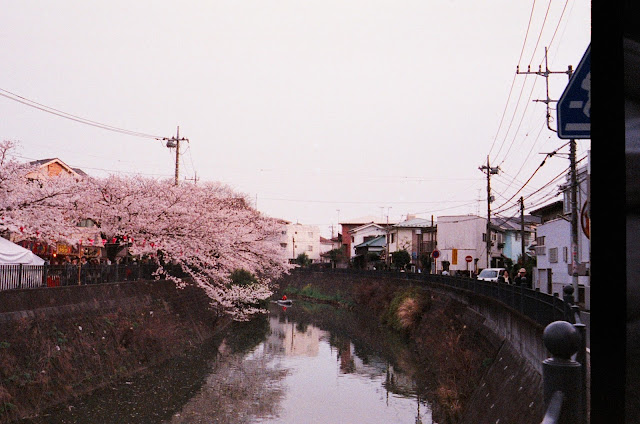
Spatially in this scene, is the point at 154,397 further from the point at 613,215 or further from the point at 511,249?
the point at 511,249

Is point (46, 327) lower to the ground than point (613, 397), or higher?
lower

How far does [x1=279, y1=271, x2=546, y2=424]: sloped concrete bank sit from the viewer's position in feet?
41.2

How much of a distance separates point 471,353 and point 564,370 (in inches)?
752

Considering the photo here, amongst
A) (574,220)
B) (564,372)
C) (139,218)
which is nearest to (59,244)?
(139,218)

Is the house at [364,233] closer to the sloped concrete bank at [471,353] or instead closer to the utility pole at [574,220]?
the sloped concrete bank at [471,353]

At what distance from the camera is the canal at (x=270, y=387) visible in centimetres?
1872

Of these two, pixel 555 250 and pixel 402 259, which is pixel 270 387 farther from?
pixel 402 259

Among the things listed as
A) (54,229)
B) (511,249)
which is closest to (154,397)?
(54,229)

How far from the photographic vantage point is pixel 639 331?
68.2 inches

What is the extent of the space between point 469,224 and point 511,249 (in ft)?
35.2

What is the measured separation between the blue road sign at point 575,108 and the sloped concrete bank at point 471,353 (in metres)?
5.04

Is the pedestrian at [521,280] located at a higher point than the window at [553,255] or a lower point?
lower

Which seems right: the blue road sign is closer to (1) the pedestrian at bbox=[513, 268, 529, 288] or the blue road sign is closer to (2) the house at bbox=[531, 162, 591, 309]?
(1) the pedestrian at bbox=[513, 268, 529, 288]

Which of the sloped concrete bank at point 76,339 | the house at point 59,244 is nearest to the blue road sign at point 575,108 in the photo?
the sloped concrete bank at point 76,339
